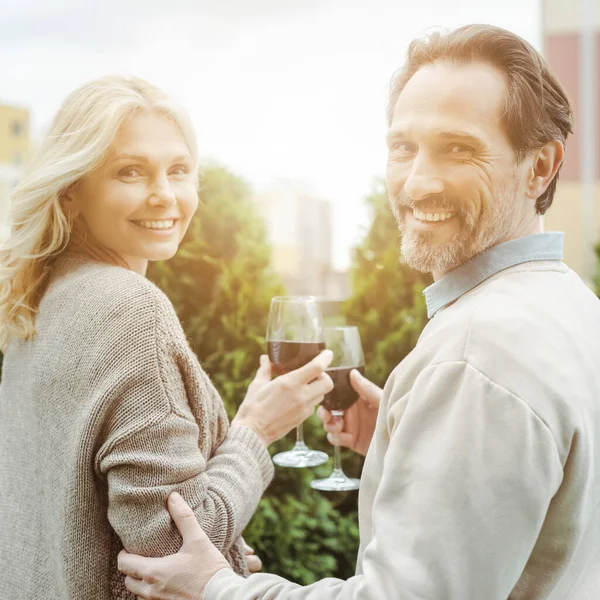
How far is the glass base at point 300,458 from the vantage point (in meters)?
1.85

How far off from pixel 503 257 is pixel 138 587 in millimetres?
909

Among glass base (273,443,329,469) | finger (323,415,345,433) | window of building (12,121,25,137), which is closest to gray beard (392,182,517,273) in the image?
finger (323,415,345,433)

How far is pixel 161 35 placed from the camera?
322 inches

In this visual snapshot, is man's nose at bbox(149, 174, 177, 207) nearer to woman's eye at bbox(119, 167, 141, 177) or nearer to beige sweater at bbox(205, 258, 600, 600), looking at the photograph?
woman's eye at bbox(119, 167, 141, 177)

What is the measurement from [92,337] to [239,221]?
1.74 m

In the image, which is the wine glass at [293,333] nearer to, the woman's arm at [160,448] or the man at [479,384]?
the woman's arm at [160,448]

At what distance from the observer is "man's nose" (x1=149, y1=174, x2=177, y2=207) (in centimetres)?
161

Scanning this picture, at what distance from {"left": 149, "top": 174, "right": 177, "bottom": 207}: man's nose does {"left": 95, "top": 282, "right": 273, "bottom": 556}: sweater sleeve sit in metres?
0.32

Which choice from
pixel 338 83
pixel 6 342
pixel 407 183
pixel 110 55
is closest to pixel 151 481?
pixel 6 342

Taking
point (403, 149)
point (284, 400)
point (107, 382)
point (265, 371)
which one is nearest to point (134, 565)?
point (107, 382)

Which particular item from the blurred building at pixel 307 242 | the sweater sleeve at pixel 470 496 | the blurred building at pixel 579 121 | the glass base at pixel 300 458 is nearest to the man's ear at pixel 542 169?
the sweater sleeve at pixel 470 496

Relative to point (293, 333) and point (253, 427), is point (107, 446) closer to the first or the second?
point (253, 427)

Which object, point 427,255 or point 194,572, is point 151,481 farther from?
point 427,255

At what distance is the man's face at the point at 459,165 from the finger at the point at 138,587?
797 mm
